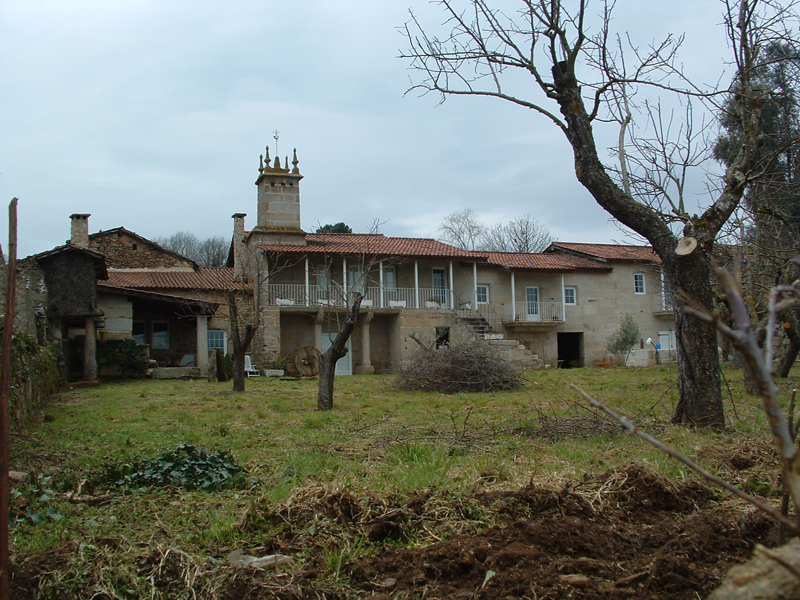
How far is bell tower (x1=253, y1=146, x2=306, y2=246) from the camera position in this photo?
2552 centimetres

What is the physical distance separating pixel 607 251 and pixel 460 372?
20188 millimetres

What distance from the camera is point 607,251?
32062mm

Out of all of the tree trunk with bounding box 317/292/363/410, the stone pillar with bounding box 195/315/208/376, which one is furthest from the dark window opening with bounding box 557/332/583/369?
the tree trunk with bounding box 317/292/363/410

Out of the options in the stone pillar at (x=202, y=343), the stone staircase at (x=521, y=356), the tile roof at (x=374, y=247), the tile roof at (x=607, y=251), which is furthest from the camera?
the tile roof at (x=607, y=251)

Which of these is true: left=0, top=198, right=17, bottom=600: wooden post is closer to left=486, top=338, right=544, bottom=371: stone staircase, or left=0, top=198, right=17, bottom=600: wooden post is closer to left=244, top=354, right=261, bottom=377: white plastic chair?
left=244, top=354, right=261, bottom=377: white plastic chair

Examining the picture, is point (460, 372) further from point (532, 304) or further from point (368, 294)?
point (532, 304)

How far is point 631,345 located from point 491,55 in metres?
22.6

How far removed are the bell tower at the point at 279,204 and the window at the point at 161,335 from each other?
5301mm

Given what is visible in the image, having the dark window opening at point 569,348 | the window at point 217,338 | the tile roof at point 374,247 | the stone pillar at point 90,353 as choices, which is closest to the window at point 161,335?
the window at point 217,338

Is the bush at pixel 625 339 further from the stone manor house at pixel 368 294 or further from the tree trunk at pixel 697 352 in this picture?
the tree trunk at pixel 697 352

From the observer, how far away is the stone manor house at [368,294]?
80.5ft

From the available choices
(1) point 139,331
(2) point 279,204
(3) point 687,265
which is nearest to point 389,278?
(2) point 279,204

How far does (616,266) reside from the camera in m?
31.3

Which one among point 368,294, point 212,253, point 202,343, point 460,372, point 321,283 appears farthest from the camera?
point 212,253
